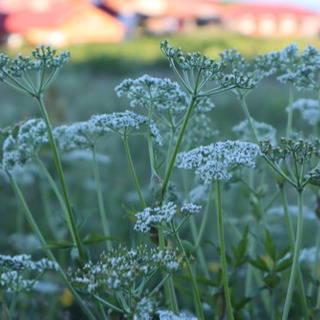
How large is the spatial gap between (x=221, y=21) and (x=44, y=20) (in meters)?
21.6

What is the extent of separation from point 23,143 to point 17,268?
0.64 metres

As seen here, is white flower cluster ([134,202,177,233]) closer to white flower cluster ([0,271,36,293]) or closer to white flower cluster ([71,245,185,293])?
white flower cluster ([71,245,185,293])

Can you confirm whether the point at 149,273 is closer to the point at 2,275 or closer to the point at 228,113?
the point at 2,275

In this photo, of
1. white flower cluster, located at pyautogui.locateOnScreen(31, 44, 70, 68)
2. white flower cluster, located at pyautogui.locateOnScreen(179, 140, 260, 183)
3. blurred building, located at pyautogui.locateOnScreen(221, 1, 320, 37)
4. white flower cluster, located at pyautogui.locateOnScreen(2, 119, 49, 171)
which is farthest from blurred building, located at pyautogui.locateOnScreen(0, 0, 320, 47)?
white flower cluster, located at pyautogui.locateOnScreen(179, 140, 260, 183)

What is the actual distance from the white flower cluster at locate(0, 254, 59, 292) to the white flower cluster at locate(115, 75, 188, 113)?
2.21 feet

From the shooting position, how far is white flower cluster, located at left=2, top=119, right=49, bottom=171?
216 cm

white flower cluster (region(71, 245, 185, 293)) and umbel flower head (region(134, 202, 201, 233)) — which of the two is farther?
umbel flower head (region(134, 202, 201, 233))

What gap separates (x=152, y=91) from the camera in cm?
204

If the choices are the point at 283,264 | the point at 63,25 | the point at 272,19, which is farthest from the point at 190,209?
the point at 272,19

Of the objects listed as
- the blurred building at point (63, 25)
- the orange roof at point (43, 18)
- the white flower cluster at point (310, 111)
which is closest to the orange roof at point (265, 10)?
the blurred building at point (63, 25)

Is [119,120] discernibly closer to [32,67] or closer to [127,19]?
[32,67]

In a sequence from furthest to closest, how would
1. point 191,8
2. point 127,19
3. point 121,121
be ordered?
point 191,8
point 127,19
point 121,121

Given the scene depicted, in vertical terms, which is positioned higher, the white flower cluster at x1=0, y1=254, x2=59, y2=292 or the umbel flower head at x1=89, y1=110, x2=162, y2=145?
the umbel flower head at x1=89, y1=110, x2=162, y2=145

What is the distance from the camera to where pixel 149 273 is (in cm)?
151
